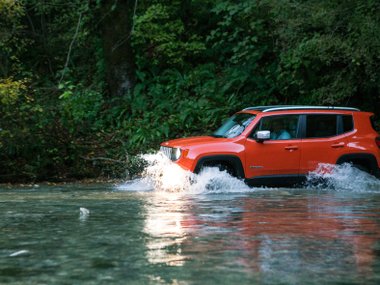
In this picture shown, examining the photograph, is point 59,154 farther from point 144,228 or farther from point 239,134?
point 144,228

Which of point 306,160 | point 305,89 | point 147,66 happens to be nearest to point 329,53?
point 305,89

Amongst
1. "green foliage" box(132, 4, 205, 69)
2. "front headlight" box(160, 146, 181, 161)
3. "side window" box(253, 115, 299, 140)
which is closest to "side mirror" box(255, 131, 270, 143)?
"side window" box(253, 115, 299, 140)

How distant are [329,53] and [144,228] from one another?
11.1 meters

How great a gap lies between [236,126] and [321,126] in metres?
1.79

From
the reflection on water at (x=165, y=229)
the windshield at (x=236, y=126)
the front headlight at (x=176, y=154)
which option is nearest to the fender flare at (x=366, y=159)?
the windshield at (x=236, y=126)

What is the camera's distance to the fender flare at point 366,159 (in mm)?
15633

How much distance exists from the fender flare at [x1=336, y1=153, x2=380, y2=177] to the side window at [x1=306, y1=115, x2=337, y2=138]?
555 mm

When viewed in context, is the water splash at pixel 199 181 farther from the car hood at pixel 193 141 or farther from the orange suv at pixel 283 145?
the car hood at pixel 193 141

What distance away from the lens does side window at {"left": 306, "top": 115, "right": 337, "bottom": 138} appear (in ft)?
51.4

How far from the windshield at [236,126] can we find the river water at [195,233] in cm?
98

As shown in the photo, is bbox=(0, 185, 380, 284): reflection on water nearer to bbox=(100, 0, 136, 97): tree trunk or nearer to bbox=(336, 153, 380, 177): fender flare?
bbox=(336, 153, 380, 177): fender flare

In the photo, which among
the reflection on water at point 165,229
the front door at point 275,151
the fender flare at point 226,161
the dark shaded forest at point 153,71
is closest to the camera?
the reflection on water at point 165,229

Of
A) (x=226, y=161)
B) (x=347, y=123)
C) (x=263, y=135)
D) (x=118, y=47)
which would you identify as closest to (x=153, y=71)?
(x=118, y=47)

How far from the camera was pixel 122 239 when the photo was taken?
9039mm
